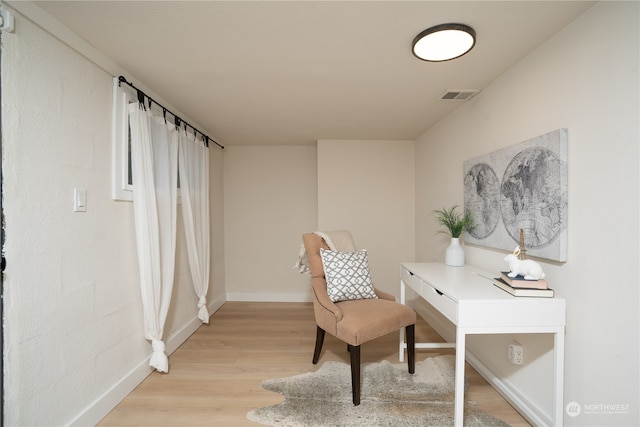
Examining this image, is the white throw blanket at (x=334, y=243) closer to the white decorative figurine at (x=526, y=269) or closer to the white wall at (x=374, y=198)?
the white wall at (x=374, y=198)

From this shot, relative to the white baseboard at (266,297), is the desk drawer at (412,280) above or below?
above

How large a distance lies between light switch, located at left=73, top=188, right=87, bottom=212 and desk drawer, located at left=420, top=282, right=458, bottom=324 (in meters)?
2.10

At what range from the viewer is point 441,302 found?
1647 mm

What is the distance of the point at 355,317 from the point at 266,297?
2.47m

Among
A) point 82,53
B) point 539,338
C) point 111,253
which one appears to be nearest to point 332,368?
point 539,338

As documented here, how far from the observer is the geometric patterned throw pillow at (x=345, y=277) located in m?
2.28

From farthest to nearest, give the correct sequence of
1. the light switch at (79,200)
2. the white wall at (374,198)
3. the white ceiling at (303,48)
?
1. the white wall at (374,198)
2. the light switch at (79,200)
3. the white ceiling at (303,48)

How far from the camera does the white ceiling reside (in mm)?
1355

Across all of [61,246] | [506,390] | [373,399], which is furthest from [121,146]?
[506,390]

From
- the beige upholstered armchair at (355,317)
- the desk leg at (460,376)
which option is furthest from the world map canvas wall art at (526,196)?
the beige upholstered armchair at (355,317)

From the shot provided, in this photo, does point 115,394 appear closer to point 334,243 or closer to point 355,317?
point 355,317

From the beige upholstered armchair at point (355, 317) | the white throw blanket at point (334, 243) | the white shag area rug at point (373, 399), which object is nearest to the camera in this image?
the white shag area rug at point (373, 399)

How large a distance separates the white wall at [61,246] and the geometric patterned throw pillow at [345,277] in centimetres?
144

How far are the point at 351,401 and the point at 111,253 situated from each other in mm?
1841
